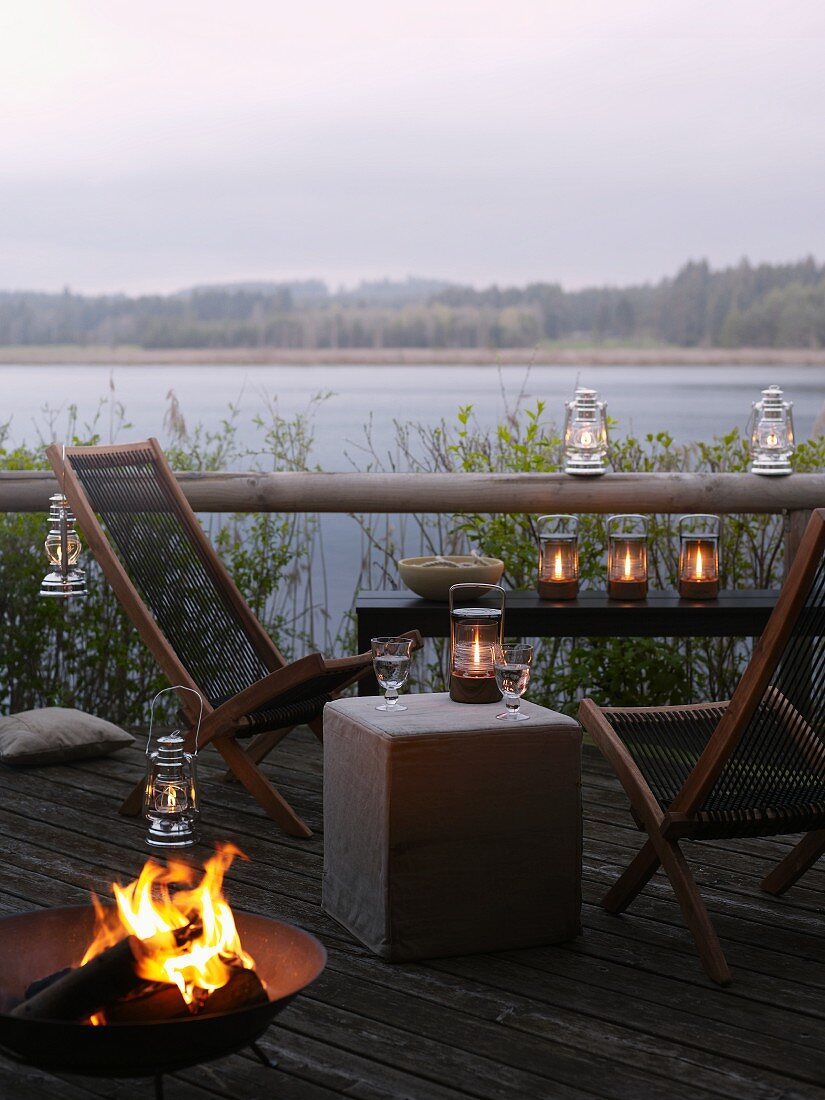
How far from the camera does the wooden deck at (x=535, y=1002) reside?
2.25 metres

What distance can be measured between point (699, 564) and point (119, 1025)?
290cm

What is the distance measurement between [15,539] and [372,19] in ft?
14.8

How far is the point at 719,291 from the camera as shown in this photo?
736 cm

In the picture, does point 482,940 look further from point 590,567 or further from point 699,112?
point 699,112

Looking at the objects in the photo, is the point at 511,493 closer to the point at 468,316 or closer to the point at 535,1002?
the point at 535,1002

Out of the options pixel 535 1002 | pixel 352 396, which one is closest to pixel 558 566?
pixel 535 1002

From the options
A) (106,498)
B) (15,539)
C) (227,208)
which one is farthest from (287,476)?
(227,208)

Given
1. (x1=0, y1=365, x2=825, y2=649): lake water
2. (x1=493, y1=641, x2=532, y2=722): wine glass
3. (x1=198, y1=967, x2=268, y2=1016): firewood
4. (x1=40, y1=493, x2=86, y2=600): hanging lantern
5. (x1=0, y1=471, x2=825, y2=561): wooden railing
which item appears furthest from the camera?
(x1=0, y1=365, x2=825, y2=649): lake water

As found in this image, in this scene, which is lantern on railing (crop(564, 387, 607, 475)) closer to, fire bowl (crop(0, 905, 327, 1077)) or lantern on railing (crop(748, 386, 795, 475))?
lantern on railing (crop(748, 386, 795, 475))

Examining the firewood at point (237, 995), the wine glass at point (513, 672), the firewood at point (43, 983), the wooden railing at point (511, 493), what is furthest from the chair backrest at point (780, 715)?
the wooden railing at point (511, 493)

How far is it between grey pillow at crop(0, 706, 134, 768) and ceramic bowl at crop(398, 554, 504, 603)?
3.84ft

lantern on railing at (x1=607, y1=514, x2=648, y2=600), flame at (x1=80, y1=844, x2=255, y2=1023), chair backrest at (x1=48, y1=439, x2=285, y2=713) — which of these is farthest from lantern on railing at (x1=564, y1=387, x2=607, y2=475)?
flame at (x1=80, y1=844, x2=255, y2=1023)

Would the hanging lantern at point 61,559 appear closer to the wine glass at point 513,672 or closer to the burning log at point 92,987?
the wine glass at point 513,672

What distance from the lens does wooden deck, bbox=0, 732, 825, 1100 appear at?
2.25 meters
